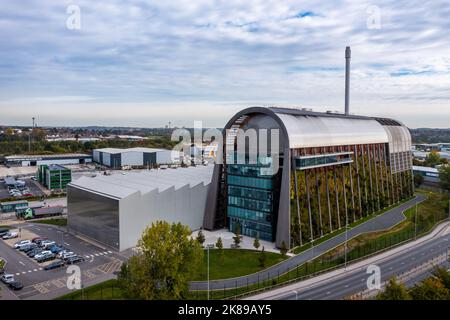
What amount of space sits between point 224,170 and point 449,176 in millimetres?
54312

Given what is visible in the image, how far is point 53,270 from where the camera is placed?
133ft

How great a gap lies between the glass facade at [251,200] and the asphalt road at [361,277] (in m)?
13.8

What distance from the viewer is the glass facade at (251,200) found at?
49.2 meters

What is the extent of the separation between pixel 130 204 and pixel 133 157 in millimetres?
87873

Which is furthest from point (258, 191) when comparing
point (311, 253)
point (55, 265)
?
point (55, 265)

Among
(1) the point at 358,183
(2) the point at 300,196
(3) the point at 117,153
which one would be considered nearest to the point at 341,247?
(2) the point at 300,196

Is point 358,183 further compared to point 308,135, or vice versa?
point 358,183

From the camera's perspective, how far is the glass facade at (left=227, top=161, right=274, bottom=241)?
4925cm

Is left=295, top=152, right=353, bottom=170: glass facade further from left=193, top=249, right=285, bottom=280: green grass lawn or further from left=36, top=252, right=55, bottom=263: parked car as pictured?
left=36, top=252, right=55, bottom=263: parked car

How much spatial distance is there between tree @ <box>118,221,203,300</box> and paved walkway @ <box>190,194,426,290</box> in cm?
617

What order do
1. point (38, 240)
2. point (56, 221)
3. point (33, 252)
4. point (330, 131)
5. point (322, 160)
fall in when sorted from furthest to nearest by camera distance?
1. point (56, 221)
2. point (330, 131)
3. point (322, 160)
4. point (38, 240)
5. point (33, 252)

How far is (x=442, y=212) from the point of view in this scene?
217ft

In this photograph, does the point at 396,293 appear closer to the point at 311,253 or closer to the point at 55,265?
the point at 311,253
